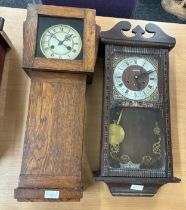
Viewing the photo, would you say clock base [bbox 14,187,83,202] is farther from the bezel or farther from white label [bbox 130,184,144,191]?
the bezel

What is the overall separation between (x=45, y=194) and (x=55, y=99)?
0.77 feet

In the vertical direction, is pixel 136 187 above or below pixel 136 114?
below

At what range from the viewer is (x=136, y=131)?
32.1 inches

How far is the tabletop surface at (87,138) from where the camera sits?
0.85 m

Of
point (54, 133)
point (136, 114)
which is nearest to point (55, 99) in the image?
point (54, 133)

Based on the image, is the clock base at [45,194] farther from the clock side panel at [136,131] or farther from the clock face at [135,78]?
the clock face at [135,78]

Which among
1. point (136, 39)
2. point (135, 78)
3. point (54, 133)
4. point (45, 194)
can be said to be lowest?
point (45, 194)

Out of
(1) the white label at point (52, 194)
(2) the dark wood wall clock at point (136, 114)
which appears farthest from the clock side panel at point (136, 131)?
(1) the white label at point (52, 194)

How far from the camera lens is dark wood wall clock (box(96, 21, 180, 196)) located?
78 cm

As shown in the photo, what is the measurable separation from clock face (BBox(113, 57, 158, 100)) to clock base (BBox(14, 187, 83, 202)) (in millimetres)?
287

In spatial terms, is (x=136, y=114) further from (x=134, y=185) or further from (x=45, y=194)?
(x=45, y=194)

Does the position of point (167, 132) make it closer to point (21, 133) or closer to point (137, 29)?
point (137, 29)

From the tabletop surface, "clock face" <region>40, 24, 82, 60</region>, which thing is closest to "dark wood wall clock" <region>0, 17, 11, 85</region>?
the tabletop surface

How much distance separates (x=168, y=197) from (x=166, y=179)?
13 centimetres
